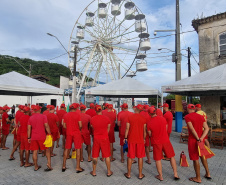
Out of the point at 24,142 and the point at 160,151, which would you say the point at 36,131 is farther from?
the point at 160,151

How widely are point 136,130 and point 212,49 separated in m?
9.69

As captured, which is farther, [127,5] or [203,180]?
[127,5]

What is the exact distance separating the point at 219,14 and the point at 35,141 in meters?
12.1

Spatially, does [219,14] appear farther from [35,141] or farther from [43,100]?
[43,100]

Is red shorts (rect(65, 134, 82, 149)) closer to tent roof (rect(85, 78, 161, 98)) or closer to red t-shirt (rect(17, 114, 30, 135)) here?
red t-shirt (rect(17, 114, 30, 135))

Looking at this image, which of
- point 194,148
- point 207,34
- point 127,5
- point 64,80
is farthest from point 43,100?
point 194,148

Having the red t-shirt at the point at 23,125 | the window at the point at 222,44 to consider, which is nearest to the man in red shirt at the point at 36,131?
the red t-shirt at the point at 23,125

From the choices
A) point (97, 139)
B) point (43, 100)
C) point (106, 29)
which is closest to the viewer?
point (97, 139)

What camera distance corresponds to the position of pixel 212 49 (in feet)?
35.4

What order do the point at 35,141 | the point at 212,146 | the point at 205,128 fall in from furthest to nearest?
the point at 212,146
the point at 35,141
the point at 205,128

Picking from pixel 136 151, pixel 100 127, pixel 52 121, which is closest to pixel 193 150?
pixel 136 151

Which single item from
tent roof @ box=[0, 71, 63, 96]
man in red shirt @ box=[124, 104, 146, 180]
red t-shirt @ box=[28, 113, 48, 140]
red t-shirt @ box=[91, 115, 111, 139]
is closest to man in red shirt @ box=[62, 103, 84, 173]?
red t-shirt @ box=[91, 115, 111, 139]

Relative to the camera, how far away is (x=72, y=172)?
4.22 meters

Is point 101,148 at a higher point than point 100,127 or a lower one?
lower
